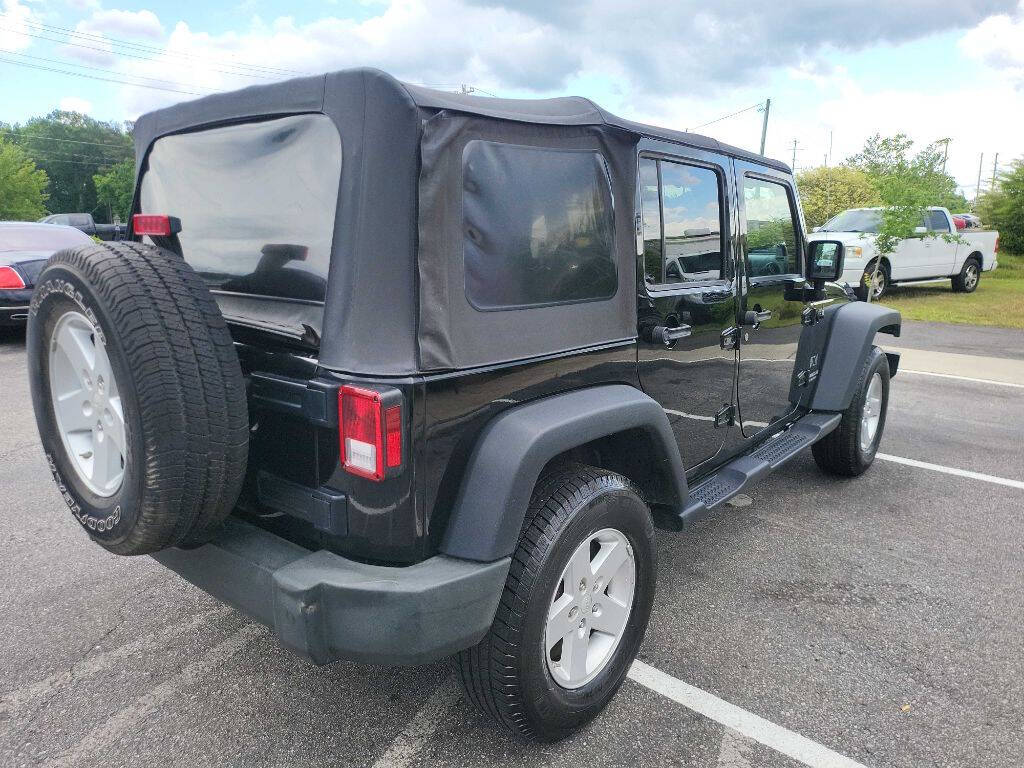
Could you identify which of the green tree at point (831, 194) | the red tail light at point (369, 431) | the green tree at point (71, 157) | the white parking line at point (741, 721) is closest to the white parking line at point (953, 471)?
the white parking line at point (741, 721)

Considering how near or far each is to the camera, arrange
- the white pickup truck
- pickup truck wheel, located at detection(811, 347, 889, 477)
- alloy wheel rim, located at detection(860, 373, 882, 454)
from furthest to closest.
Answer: the white pickup truck, alloy wheel rim, located at detection(860, 373, 882, 454), pickup truck wheel, located at detection(811, 347, 889, 477)

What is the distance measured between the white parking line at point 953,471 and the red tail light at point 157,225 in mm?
4815

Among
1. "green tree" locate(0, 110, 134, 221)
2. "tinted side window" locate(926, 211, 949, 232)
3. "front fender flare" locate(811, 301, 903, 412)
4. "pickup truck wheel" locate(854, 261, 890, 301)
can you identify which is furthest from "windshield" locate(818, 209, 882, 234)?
"green tree" locate(0, 110, 134, 221)

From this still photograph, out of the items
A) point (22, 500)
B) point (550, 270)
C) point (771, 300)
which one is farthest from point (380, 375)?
point (22, 500)

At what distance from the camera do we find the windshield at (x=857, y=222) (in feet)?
47.0

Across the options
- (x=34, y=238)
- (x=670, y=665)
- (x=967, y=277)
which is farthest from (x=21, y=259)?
(x=967, y=277)

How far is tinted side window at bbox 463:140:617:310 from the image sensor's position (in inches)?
81.1

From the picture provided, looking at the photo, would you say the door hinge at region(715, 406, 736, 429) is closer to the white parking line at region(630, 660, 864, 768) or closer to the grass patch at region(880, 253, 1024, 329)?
the white parking line at region(630, 660, 864, 768)

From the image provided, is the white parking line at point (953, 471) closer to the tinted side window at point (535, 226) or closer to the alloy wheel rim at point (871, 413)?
the alloy wheel rim at point (871, 413)

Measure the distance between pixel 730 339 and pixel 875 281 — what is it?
12.6m

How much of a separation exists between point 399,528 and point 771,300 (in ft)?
8.32

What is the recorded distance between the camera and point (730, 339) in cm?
331

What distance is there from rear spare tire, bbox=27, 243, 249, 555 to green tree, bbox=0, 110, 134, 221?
9094 centimetres

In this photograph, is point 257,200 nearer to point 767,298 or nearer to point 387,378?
point 387,378
